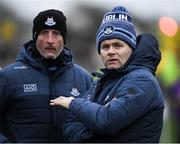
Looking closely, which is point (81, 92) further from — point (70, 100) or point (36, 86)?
point (70, 100)

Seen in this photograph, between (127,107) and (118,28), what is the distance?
651 mm

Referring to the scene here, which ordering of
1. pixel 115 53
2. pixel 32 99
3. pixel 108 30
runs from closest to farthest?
1. pixel 115 53
2. pixel 108 30
3. pixel 32 99

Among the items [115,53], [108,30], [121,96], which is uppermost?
[108,30]

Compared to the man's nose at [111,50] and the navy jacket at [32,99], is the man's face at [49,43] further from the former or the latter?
the man's nose at [111,50]

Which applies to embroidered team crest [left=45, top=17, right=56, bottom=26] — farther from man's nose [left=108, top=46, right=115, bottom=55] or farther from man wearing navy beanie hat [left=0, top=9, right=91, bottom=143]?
man's nose [left=108, top=46, right=115, bottom=55]

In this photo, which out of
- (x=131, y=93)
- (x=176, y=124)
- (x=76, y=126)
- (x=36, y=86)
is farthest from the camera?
(x=176, y=124)

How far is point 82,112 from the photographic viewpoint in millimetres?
4906

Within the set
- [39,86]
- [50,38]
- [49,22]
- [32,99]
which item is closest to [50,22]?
[49,22]

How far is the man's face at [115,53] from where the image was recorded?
5.09m

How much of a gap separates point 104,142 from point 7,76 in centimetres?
137

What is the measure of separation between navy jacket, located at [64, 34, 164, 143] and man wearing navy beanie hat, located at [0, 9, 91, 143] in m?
0.79

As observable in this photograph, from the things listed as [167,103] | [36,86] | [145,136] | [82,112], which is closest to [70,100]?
[82,112]

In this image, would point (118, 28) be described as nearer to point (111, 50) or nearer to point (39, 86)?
point (111, 50)

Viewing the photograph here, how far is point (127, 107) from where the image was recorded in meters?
4.82
